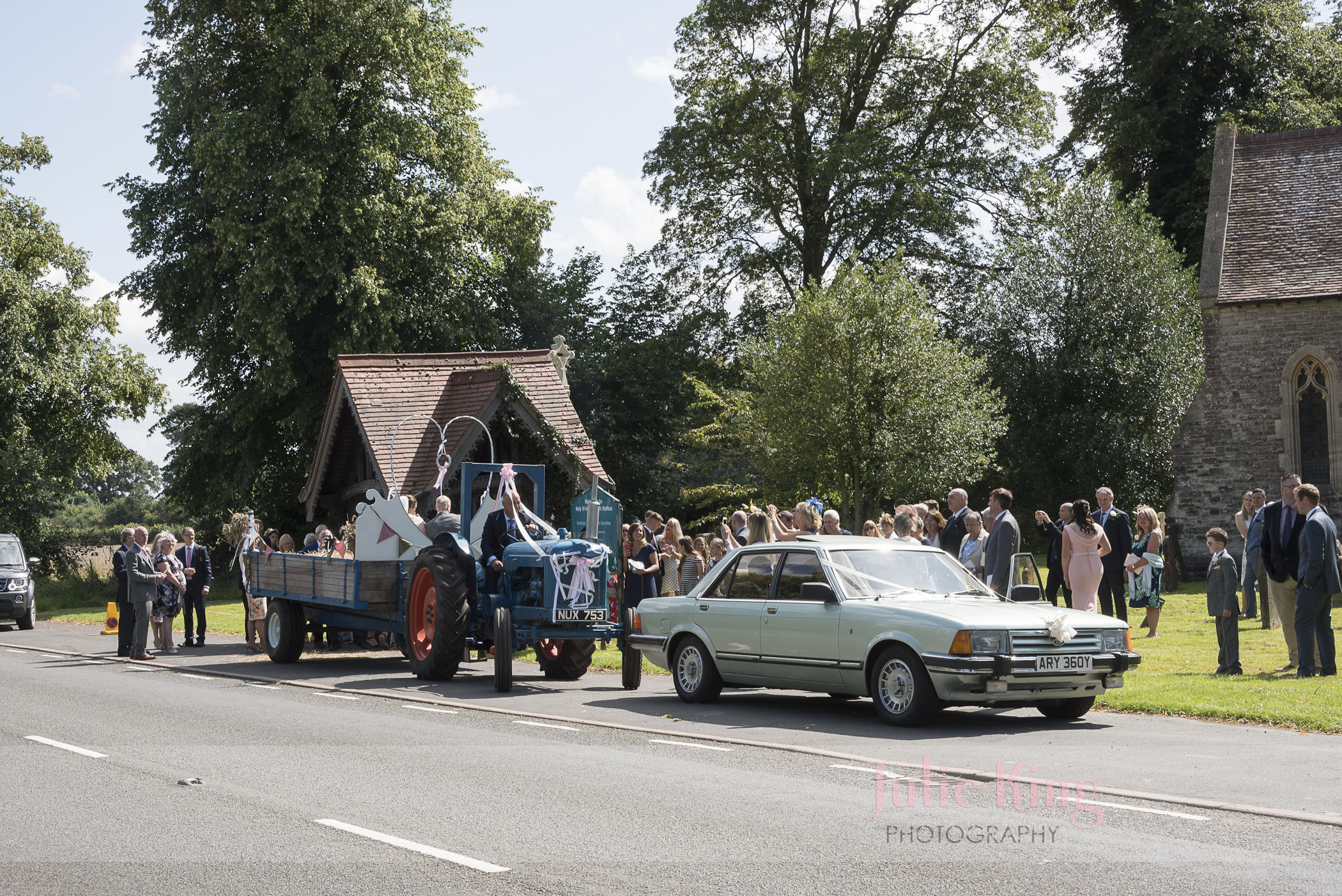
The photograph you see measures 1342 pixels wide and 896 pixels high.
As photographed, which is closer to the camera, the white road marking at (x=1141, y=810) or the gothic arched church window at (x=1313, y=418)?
the white road marking at (x=1141, y=810)

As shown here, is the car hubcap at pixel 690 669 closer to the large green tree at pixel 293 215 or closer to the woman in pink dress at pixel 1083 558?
the woman in pink dress at pixel 1083 558

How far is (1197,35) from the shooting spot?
40.2 metres

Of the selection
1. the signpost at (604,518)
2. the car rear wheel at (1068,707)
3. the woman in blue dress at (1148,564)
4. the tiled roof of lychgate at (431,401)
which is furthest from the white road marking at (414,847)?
the tiled roof of lychgate at (431,401)

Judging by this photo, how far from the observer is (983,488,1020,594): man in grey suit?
1528 cm

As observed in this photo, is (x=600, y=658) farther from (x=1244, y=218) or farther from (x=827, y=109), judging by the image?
(x=827, y=109)

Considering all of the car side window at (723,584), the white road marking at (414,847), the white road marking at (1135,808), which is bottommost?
the white road marking at (414,847)

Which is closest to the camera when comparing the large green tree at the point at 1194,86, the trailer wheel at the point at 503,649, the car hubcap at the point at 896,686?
the car hubcap at the point at 896,686

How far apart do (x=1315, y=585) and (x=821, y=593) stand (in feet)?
17.7

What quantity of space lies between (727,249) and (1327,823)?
4179cm

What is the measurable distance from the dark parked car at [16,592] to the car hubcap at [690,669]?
800 inches

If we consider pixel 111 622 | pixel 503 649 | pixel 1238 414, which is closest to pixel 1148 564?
pixel 503 649

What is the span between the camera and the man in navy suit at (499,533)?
15.3 meters

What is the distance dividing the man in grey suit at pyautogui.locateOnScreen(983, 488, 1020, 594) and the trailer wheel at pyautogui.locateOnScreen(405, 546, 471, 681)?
585 cm

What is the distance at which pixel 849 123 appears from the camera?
152ft
